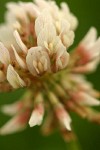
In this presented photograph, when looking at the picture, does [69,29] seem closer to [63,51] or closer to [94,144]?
[63,51]

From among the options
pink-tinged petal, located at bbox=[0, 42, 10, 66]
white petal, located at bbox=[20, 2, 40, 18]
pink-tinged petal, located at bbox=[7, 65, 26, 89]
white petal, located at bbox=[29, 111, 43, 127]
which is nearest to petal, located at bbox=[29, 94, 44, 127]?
white petal, located at bbox=[29, 111, 43, 127]

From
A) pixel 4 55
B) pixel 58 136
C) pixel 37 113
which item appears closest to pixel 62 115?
pixel 37 113

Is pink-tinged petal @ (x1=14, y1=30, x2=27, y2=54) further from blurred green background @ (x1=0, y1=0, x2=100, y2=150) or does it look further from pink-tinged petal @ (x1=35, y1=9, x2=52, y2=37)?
blurred green background @ (x1=0, y1=0, x2=100, y2=150)

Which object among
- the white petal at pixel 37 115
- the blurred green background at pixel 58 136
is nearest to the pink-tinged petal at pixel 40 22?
the white petal at pixel 37 115

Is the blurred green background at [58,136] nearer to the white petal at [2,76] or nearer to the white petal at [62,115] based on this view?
the white petal at [62,115]

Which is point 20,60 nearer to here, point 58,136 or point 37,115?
point 37,115

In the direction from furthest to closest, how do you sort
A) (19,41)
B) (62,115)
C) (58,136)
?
1. (58,136)
2. (62,115)
3. (19,41)

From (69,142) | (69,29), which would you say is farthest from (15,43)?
(69,142)
